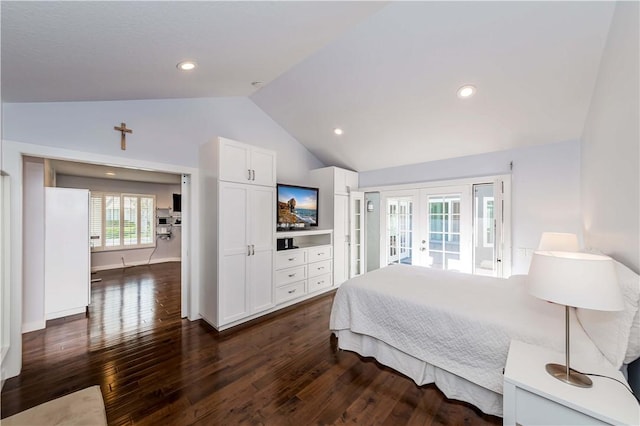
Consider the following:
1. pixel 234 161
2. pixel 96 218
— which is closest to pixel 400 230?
pixel 234 161

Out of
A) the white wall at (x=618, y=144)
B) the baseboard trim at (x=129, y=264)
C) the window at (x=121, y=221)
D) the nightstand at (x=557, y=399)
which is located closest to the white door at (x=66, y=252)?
the window at (x=121, y=221)

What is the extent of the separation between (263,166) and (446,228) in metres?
2.96

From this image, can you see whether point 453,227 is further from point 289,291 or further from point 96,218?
point 96,218

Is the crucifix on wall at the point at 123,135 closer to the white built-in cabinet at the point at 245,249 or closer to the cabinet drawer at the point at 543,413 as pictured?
the white built-in cabinet at the point at 245,249

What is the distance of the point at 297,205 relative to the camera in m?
4.14

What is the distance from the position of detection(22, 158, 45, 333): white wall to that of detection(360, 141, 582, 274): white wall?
5512 mm

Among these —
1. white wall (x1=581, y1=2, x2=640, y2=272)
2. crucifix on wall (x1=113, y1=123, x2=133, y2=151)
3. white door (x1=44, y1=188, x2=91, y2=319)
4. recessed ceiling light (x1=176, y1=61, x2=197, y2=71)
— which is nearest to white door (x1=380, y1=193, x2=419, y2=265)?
white wall (x1=581, y1=2, x2=640, y2=272)

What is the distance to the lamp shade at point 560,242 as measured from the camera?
2445mm

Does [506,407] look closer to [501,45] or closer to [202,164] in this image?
[501,45]

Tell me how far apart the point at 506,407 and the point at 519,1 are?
2560 mm

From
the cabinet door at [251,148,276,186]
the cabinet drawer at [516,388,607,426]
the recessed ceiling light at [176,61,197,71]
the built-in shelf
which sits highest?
the recessed ceiling light at [176,61,197,71]

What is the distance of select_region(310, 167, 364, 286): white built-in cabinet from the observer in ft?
14.7

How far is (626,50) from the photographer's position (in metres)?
1.47

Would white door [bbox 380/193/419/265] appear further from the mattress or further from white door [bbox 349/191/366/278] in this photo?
the mattress
